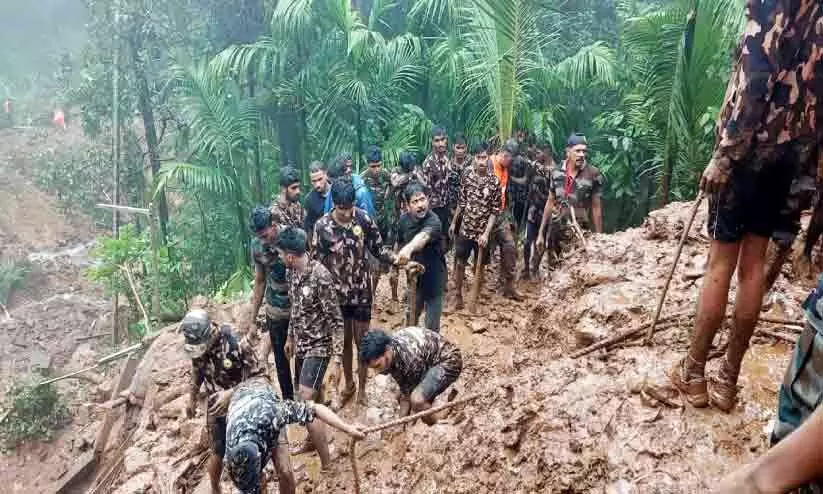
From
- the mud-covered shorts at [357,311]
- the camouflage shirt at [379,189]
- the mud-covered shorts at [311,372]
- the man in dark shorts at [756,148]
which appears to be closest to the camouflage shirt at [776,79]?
the man in dark shorts at [756,148]

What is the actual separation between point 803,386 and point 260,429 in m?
3.06

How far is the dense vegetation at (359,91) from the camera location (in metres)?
7.18

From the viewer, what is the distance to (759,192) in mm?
2344

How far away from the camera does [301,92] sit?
32.7ft

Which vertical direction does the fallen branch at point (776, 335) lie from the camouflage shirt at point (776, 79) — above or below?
below

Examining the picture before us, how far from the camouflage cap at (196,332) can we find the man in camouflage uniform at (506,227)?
152 inches

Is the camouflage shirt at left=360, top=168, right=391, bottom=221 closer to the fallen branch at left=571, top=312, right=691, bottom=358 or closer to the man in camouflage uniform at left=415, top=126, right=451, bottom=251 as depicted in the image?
the man in camouflage uniform at left=415, top=126, right=451, bottom=251

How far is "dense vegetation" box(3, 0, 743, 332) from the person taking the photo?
23.5 ft

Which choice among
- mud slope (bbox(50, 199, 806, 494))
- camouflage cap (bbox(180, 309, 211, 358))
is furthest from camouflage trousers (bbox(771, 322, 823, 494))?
camouflage cap (bbox(180, 309, 211, 358))

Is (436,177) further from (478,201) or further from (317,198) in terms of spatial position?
(317,198)

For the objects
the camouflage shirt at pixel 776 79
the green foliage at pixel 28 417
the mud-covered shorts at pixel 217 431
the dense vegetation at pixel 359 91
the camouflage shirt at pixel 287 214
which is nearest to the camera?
the camouflage shirt at pixel 776 79

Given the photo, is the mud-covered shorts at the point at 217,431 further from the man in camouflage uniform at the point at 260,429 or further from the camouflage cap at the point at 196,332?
the camouflage cap at the point at 196,332

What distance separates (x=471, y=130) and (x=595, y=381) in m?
6.65

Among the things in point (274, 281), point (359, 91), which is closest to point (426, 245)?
point (274, 281)
